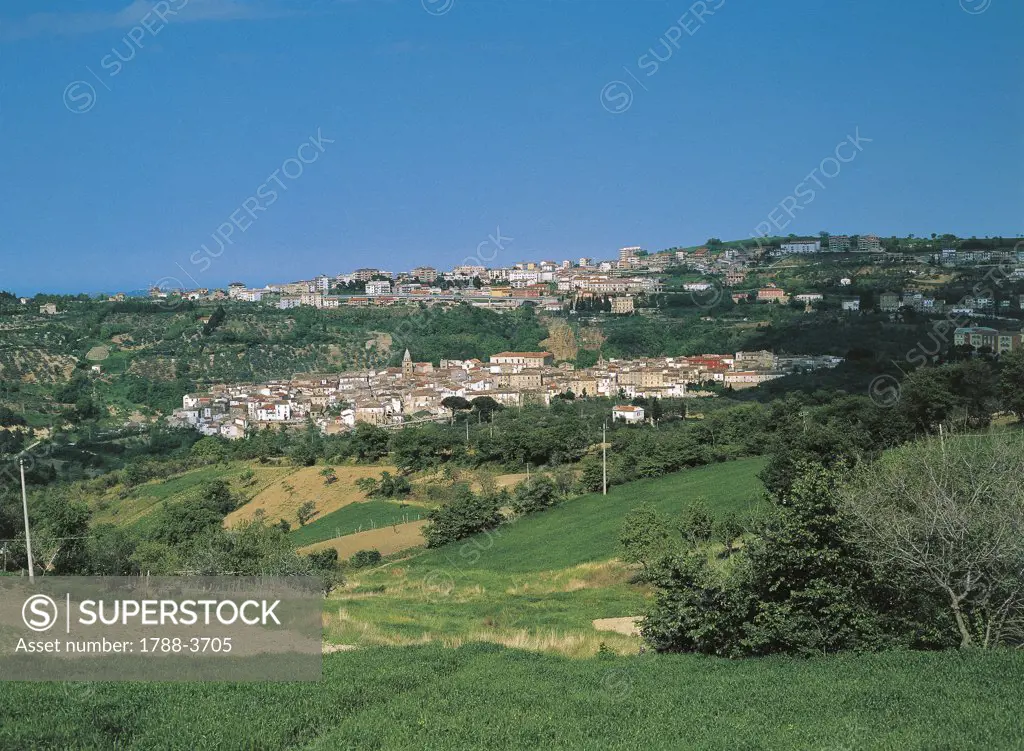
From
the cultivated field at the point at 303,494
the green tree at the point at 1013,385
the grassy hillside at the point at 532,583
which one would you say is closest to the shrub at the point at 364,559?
the grassy hillside at the point at 532,583

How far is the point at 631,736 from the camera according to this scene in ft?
24.2

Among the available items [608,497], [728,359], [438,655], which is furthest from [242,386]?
[438,655]

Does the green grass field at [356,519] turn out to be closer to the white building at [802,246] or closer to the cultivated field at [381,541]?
the cultivated field at [381,541]

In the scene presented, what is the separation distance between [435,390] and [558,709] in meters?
65.0

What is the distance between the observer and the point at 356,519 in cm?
3559

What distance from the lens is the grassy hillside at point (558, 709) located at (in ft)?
23.3

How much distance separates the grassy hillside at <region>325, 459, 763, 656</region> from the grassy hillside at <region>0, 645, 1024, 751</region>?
3316mm

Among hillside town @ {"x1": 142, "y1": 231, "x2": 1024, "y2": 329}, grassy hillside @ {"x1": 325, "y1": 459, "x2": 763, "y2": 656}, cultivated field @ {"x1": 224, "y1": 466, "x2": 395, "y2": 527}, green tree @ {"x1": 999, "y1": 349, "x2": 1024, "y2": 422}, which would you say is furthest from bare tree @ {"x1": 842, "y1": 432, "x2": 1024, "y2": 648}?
hillside town @ {"x1": 142, "y1": 231, "x2": 1024, "y2": 329}

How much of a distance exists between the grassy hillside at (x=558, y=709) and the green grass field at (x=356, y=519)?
24.3 m

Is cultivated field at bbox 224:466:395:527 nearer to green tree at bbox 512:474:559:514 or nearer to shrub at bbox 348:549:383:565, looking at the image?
green tree at bbox 512:474:559:514

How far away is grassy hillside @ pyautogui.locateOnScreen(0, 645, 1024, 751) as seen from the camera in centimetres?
710

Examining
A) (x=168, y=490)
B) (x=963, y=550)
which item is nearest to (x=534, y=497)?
(x=168, y=490)

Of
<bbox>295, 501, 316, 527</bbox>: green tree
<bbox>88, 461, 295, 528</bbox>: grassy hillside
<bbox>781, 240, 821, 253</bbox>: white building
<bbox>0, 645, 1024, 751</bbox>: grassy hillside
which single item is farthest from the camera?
<bbox>781, 240, 821, 253</bbox>: white building

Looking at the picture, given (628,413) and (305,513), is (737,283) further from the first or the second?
(305,513)
